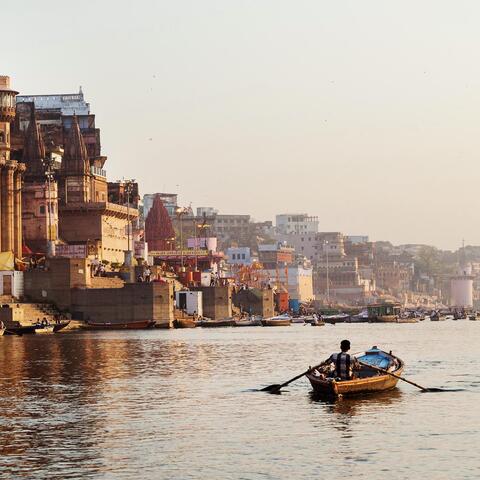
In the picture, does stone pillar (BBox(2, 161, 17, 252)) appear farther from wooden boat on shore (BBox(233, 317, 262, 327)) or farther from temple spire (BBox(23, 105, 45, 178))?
wooden boat on shore (BBox(233, 317, 262, 327))

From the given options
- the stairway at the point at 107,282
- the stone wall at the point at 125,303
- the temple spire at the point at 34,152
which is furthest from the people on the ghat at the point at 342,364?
the temple spire at the point at 34,152

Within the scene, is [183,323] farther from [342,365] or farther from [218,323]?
[342,365]

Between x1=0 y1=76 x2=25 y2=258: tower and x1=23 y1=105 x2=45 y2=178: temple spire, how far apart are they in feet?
50.9

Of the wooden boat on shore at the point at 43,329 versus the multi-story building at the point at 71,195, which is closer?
the wooden boat on shore at the point at 43,329

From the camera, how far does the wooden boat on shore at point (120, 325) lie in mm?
156750

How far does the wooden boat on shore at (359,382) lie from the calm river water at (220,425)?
1.78 feet

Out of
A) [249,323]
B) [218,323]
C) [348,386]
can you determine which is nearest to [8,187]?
[218,323]

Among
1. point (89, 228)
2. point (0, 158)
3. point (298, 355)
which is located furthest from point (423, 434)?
point (89, 228)

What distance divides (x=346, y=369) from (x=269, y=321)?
456ft

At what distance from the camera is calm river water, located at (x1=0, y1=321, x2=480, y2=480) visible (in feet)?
139

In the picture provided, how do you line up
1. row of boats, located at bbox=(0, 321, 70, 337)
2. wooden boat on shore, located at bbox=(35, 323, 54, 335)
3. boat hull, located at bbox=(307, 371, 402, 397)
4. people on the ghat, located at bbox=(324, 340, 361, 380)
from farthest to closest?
wooden boat on shore, located at bbox=(35, 323, 54, 335), row of boats, located at bbox=(0, 321, 70, 337), boat hull, located at bbox=(307, 371, 402, 397), people on the ghat, located at bbox=(324, 340, 361, 380)

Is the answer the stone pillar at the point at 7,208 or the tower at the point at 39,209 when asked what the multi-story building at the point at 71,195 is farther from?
the stone pillar at the point at 7,208

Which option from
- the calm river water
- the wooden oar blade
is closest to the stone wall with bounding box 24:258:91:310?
the calm river water

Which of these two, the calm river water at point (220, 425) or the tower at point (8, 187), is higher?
the tower at point (8, 187)
